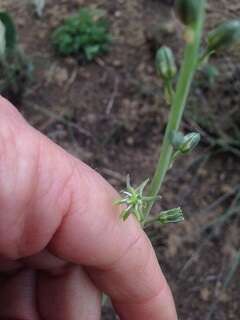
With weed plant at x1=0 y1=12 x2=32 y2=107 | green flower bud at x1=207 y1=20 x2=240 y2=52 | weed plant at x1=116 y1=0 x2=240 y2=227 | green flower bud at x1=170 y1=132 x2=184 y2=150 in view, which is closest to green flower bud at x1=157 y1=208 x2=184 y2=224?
weed plant at x1=116 y1=0 x2=240 y2=227

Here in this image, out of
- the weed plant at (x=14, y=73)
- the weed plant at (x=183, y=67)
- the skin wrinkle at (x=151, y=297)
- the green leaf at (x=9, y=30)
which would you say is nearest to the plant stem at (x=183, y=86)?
the weed plant at (x=183, y=67)

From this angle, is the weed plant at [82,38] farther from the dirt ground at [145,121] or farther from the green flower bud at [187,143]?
the green flower bud at [187,143]

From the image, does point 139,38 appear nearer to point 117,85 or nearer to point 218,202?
point 117,85

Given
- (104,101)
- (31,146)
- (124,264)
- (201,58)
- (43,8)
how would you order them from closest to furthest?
(201,58), (31,146), (124,264), (104,101), (43,8)

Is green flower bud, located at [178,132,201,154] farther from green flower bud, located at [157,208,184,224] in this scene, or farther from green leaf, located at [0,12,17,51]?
green leaf, located at [0,12,17,51]

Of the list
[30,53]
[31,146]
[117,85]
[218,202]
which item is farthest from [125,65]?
[31,146]

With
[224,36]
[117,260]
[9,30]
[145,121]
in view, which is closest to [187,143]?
[224,36]

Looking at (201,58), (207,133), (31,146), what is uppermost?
(201,58)
